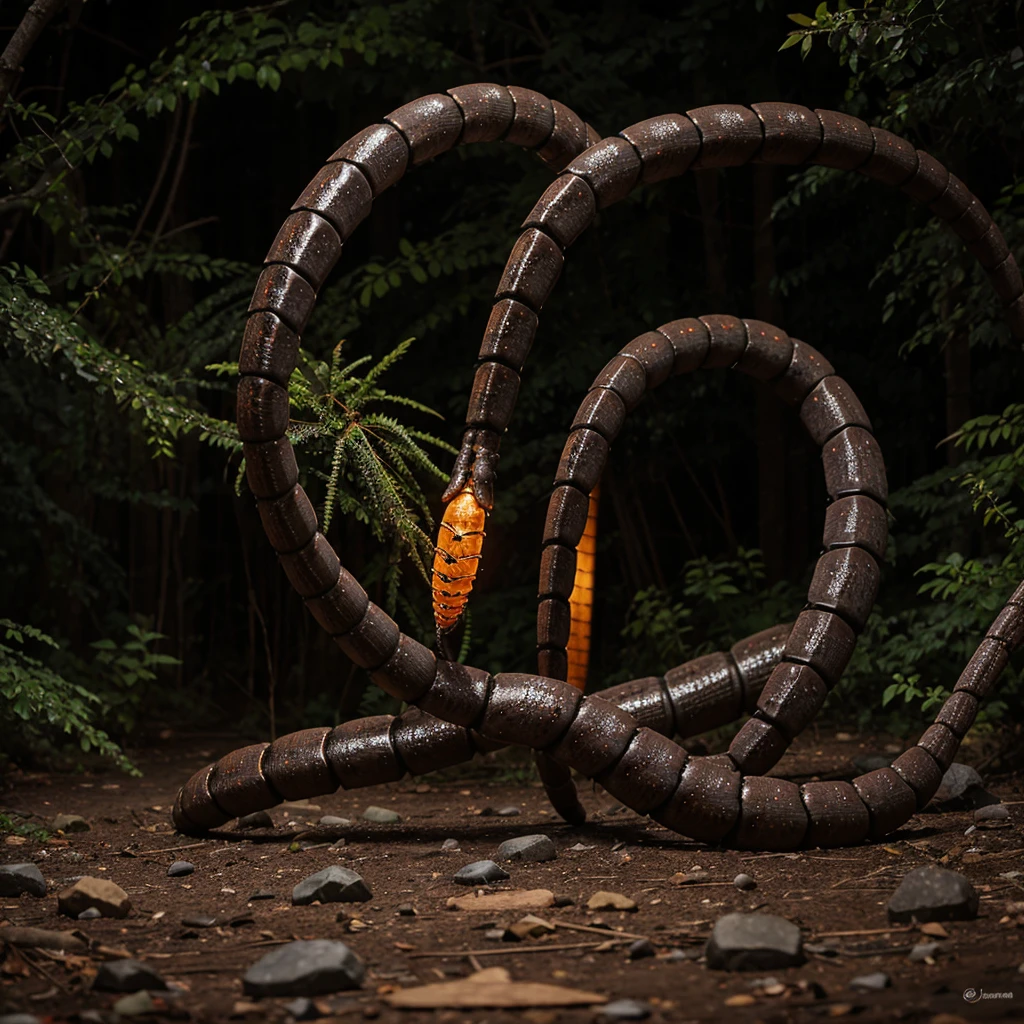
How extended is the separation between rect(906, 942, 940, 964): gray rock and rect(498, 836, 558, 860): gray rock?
1.74 m

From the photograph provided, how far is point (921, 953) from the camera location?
119 inches

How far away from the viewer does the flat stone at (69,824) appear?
211 inches

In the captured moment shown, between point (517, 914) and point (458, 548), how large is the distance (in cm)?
142

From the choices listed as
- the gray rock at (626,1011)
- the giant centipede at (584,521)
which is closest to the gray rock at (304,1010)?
the gray rock at (626,1011)

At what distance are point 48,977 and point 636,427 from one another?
680cm

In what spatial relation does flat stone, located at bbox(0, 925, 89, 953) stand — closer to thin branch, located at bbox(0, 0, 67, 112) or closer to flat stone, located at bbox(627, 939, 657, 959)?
flat stone, located at bbox(627, 939, 657, 959)

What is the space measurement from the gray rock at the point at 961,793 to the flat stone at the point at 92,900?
3.41 m

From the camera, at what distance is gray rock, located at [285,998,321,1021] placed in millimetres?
2670

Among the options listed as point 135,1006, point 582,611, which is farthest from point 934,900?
point 582,611

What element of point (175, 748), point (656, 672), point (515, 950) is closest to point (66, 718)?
point (175, 748)

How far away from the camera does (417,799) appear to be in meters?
6.33

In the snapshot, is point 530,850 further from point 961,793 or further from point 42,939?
point 961,793

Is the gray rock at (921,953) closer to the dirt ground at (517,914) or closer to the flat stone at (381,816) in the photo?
the dirt ground at (517,914)

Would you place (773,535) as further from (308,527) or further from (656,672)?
(308,527)
